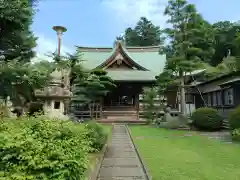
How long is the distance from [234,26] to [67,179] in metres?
45.9

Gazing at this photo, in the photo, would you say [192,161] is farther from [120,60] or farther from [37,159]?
[120,60]

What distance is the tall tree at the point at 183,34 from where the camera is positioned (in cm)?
1661

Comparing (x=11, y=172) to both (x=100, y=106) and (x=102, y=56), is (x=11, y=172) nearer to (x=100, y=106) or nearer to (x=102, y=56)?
(x=100, y=106)

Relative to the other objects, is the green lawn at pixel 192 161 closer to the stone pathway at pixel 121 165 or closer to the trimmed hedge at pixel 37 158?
Answer: the stone pathway at pixel 121 165

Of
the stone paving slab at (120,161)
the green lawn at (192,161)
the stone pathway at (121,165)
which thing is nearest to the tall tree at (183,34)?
the green lawn at (192,161)

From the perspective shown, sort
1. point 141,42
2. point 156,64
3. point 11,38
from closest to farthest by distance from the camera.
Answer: point 11,38 < point 156,64 < point 141,42

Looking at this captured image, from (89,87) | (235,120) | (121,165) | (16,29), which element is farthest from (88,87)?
(121,165)

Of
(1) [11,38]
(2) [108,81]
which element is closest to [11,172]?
(1) [11,38]

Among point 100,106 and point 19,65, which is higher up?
point 19,65

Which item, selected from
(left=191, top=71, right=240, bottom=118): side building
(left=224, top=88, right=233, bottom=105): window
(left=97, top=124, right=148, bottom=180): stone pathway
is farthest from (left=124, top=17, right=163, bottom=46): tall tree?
(left=97, top=124, right=148, bottom=180): stone pathway

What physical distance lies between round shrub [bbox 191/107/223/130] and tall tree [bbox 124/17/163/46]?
5095 centimetres

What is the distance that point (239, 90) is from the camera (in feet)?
54.4

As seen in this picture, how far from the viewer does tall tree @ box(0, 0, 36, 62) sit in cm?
825

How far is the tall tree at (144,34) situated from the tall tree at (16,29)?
5621cm
